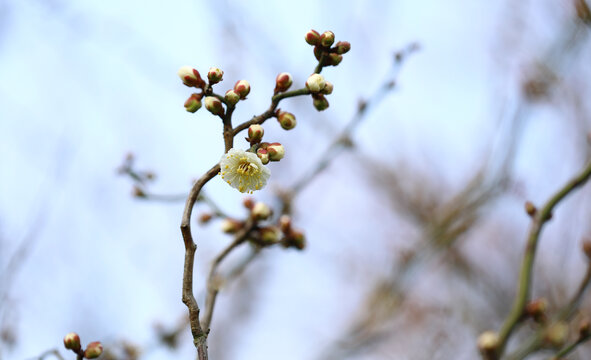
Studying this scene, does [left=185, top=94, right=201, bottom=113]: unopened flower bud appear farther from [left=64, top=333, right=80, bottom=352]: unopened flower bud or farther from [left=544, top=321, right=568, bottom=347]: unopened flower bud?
[left=544, top=321, right=568, bottom=347]: unopened flower bud

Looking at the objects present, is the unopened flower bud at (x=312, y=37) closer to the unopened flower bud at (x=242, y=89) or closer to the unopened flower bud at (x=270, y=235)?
the unopened flower bud at (x=242, y=89)

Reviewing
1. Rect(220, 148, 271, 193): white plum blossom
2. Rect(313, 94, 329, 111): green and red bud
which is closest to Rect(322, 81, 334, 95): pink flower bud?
Rect(313, 94, 329, 111): green and red bud

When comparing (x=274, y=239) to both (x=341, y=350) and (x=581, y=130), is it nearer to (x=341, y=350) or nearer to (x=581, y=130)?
(x=341, y=350)

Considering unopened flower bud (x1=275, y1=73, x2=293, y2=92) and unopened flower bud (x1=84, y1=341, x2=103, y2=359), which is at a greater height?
unopened flower bud (x1=275, y1=73, x2=293, y2=92)

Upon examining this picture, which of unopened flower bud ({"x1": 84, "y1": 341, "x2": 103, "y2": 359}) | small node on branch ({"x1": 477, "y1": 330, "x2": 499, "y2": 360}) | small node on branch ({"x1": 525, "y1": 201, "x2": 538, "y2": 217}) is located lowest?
small node on branch ({"x1": 477, "y1": 330, "x2": 499, "y2": 360})

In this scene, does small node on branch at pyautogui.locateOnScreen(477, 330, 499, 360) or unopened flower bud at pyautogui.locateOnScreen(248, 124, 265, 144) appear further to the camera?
small node on branch at pyautogui.locateOnScreen(477, 330, 499, 360)

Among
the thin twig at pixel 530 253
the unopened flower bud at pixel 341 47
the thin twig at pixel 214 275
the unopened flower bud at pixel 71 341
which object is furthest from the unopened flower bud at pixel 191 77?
the thin twig at pixel 530 253

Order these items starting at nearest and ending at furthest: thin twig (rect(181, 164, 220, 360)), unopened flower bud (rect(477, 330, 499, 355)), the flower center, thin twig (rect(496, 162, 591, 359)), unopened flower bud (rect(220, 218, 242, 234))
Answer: thin twig (rect(181, 164, 220, 360)) → the flower center → unopened flower bud (rect(477, 330, 499, 355)) → thin twig (rect(496, 162, 591, 359)) → unopened flower bud (rect(220, 218, 242, 234))
